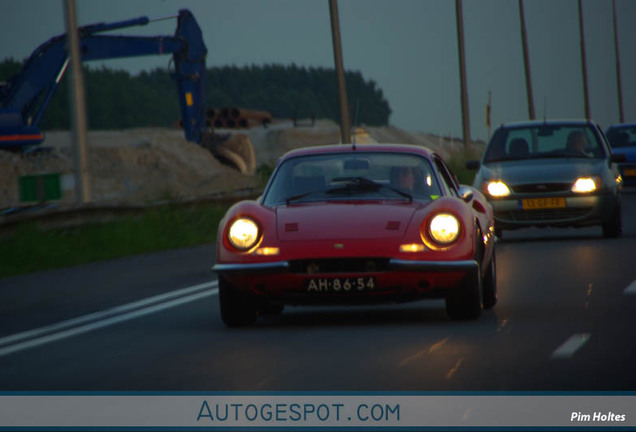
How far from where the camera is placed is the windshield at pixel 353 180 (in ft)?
34.7

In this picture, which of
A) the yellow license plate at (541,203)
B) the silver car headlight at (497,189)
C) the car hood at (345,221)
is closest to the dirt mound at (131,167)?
the silver car headlight at (497,189)

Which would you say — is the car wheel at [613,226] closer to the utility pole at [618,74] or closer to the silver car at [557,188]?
the silver car at [557,188]

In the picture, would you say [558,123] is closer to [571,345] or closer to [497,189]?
[497,189]

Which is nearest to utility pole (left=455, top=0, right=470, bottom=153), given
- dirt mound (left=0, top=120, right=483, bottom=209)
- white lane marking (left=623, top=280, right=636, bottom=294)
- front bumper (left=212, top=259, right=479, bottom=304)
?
dirt mound (left=0, top=120, right=483, bottom=209)

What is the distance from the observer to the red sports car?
380 inches

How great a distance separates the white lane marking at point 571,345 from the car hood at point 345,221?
1412mm

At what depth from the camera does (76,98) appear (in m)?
21.7

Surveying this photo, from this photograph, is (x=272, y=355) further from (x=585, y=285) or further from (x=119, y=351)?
(x=585, y=285)

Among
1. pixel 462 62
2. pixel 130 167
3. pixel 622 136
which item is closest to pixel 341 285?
pixel 622 136

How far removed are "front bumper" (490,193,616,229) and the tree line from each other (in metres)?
95.1

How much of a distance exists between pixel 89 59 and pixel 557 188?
25.3 metres

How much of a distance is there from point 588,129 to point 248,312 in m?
10.8

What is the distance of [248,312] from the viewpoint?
1013 centimetres

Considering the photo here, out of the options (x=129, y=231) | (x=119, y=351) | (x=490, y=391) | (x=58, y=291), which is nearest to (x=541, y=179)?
(x=129, y=231)
